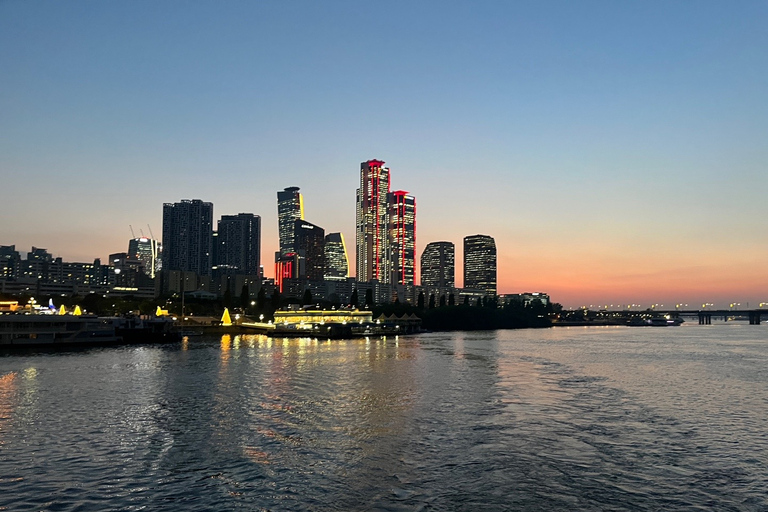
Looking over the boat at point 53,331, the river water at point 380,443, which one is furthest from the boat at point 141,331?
the river water at point 380,443

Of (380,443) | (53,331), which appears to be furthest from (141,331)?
(380,443)

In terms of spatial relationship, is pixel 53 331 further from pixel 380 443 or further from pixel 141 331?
pixel 380 443

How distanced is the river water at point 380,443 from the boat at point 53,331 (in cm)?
5242

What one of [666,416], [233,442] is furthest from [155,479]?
[666,416]

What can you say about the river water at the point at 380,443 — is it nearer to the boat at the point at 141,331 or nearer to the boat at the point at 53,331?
the boat at the point at 53,331

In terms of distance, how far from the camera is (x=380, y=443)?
36250 millimetres

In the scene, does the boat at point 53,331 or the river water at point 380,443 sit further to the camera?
the boat at point 53,331

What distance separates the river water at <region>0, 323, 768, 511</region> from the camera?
2669 cm

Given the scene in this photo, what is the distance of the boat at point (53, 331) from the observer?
113 metres

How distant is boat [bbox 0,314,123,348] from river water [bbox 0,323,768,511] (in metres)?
52.4

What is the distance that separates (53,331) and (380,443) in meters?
111

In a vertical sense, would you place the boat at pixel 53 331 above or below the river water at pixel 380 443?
above

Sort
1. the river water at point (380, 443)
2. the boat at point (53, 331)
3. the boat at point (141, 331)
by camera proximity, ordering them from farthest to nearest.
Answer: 1. the boat at point (141, 331)
2. the boat at point (53, 331)
3. the river water at point (380, 443)

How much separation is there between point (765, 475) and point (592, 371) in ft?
170
